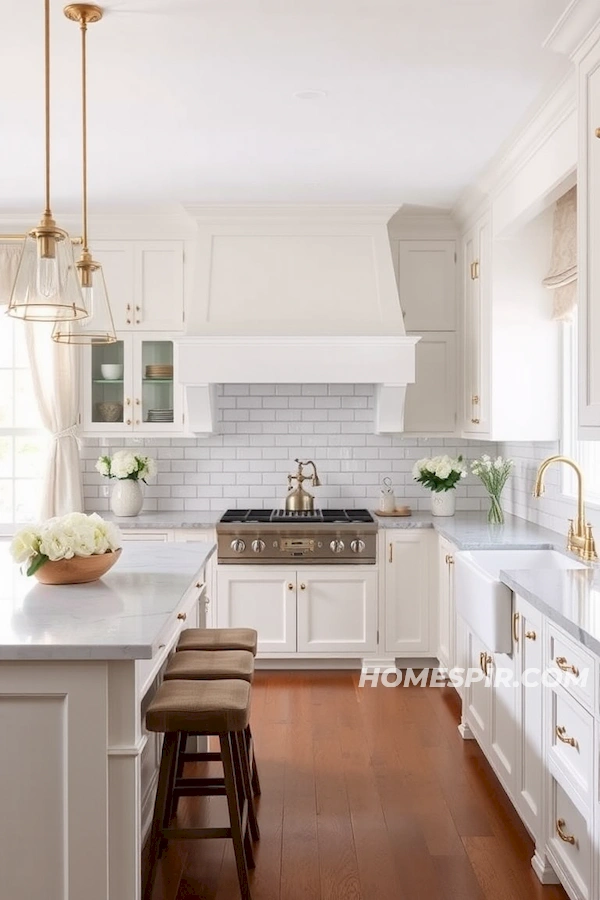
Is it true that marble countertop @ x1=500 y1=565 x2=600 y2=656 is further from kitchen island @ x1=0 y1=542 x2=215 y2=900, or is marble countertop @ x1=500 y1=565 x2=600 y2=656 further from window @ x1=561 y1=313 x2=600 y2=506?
kitchen island @ x1=0 y1=542 x2=215 y2=900

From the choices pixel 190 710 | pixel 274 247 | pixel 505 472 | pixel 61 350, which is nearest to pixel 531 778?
pixel 190 710

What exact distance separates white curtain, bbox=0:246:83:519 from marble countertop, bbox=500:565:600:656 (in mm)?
3046

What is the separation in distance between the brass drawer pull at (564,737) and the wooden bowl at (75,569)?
149 centimetres

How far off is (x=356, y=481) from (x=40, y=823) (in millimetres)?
3577

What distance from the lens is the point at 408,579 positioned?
4.87 m

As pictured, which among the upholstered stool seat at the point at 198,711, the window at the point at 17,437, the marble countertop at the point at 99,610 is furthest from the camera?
the window at the point at 17,437

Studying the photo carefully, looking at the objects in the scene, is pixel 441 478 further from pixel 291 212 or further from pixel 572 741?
pixel 572 741

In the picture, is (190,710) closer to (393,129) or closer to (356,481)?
(393,129)

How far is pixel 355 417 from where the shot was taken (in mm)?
5414

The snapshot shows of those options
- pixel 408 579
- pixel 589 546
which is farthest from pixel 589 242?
pixel 408 579

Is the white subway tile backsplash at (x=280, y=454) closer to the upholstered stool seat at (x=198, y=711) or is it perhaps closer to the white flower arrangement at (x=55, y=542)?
the white flower arrangement at (x=55, y=542)

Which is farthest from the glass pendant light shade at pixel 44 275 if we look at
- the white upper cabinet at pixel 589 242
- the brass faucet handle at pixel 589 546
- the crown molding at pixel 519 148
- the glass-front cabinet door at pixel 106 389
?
the glass-front cabinet door at pixel 106 389

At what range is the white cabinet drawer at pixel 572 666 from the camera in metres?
Answer: 2.18

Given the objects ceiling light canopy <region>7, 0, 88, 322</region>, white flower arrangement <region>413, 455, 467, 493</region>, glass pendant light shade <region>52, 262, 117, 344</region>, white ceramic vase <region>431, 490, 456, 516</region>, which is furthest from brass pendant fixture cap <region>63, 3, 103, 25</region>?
white ceramic vase <region>431, 490, 456, 516</region>
